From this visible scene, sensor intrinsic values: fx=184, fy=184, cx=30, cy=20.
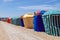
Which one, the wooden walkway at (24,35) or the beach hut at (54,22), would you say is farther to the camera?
the beach hut at (54,22)

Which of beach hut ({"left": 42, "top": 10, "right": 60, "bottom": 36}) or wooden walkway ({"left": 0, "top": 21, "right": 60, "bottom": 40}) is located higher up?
beach hut ({"left": 42, "top": 10, "right": 60, "bottom": 36})

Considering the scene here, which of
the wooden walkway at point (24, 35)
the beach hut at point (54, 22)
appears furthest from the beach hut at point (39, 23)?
the beach hut at point (54, 22)

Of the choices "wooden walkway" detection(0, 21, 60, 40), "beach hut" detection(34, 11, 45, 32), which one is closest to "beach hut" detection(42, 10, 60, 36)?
"wooden walkway" detection(0, 21, 60, 40)

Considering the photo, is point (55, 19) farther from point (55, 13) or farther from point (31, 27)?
point (31, 27)

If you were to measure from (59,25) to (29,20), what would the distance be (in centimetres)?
1010

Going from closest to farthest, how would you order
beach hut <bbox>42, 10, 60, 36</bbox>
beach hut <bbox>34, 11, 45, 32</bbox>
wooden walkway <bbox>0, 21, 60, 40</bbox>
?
wooden walkway <bbox>0, 21, 60, 40</bbox>
beach hut <bbox>42, 10, 60, 36</bbox>
beach hut <bbox>34, 11, 45, 32</bbox>

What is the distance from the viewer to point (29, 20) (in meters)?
25.8

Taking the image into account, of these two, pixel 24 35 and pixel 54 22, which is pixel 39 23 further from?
pixel 54 22

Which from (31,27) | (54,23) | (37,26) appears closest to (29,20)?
(31,27)

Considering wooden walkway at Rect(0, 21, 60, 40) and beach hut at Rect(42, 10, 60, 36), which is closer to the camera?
wooden walkway at Rect(0, 21, 60, 40)

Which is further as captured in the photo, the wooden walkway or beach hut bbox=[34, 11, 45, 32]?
beach hut bbox=[34, 11, 45, 32]

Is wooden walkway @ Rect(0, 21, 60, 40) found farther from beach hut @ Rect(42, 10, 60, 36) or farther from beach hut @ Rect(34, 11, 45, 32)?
beach hut @ Rect(34, 11, 45, 32)

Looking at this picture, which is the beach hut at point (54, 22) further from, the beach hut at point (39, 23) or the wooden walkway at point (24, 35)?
the beach hut at point (39, 23)

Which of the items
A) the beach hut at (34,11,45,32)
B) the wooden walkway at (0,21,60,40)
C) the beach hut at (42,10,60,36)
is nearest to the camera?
the wooden walkway at (0,21,60,40)
